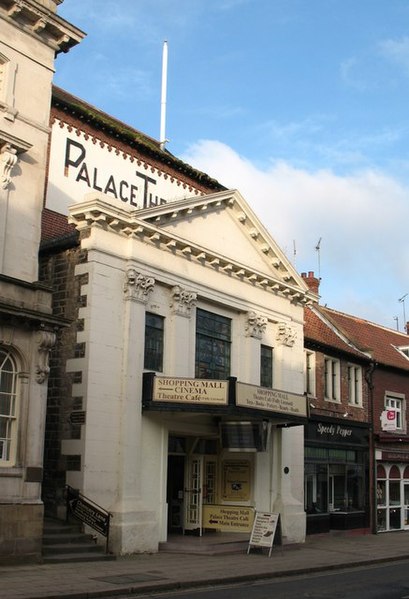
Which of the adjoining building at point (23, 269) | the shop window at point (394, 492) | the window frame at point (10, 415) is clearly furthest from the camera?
the shop window at point (394, 492)

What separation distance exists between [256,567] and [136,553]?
3.02 meters

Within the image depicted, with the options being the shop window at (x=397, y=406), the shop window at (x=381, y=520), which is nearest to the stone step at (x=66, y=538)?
the shop window at (x=381, y=520)

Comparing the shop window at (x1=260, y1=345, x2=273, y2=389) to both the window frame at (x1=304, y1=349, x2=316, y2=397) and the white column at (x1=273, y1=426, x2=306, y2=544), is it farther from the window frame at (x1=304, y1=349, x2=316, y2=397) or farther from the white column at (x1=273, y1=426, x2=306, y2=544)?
the window frame at (x1=304, y1=349, x2=316, y2=397)

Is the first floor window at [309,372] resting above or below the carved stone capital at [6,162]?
below

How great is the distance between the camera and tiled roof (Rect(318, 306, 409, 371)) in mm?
32344

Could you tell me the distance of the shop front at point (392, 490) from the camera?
3083cm

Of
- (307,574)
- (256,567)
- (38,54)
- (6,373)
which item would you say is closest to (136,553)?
(256,567)

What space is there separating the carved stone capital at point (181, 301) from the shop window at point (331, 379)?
913 centimetres

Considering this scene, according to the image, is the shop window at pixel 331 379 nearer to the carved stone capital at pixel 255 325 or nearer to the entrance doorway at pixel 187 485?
the carved stone capital at pixel 255 325

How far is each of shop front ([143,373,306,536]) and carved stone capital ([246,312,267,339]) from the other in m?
2.72

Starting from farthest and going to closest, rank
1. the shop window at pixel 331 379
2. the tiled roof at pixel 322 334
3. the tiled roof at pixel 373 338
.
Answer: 1. the tiled roof at pixel 373 338
2. the shop window at pixel 331 379
3. the tiled roof at pixel 322 334

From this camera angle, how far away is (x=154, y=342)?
69.7 ft

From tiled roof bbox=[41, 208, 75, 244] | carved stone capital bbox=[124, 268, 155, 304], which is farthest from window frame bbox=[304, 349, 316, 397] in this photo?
tiled roof bbox=[41, 208, 75, 244]

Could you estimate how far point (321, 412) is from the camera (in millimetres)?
28188
